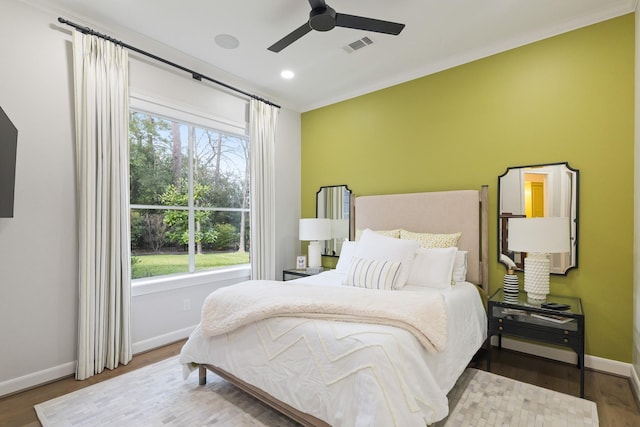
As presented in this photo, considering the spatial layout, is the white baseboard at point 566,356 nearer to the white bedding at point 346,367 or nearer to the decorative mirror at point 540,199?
the decorative mirror at point 540,199

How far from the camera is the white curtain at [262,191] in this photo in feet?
13.2

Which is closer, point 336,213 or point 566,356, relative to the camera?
point 566,356

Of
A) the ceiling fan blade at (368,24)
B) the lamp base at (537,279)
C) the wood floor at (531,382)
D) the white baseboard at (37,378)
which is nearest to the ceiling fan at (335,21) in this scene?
the ceiling fan blade at (368,24)

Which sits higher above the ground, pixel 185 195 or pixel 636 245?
pixel 185 195

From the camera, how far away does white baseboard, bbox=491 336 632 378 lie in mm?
2576

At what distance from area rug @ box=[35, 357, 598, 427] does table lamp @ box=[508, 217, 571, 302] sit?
0.76 m

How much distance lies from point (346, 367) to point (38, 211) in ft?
8.55

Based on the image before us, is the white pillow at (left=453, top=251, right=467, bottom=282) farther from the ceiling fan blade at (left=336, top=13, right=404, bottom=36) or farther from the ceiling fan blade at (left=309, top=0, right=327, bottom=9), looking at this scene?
the ceiling fan blade at (left=309, top=0, right=327, bottom=9)

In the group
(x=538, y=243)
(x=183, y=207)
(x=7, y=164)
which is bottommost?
(x=538, y=243)

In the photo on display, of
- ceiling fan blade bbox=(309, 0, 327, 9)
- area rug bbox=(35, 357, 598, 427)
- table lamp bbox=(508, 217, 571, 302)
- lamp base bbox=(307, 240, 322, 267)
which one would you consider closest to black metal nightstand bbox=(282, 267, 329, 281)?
lamp base bbox=(307, 240, 322, 267)

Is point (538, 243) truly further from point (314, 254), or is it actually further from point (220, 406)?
point (220, 406)

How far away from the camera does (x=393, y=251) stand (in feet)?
9.36

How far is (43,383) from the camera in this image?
247 centimetres

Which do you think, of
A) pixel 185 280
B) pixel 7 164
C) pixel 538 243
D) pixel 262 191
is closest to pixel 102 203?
pixel 7 164
